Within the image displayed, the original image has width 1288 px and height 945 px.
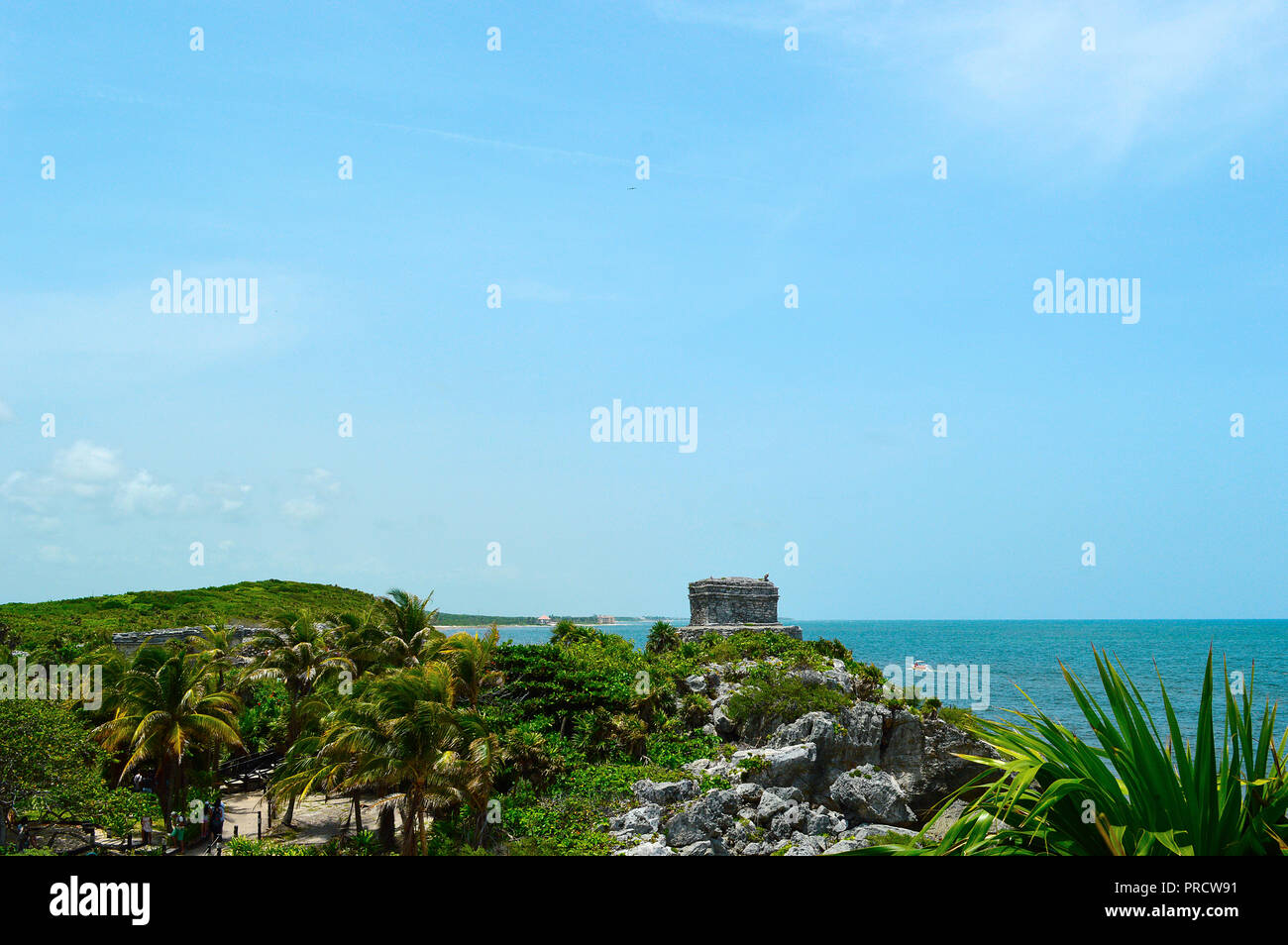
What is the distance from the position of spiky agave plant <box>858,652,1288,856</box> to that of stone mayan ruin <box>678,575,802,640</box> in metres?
56.6

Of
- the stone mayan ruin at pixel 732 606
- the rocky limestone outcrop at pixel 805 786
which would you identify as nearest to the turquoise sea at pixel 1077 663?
the stone mayan ruin at pixel 732 606

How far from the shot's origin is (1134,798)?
17.0 feet

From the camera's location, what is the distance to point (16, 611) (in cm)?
8075

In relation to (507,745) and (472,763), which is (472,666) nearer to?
(507,745)

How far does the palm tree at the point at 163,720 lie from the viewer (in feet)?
95.1

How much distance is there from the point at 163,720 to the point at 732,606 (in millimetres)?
40059

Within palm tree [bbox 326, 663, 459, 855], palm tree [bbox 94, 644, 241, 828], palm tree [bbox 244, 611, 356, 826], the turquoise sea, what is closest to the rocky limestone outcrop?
palm tree [bbox 326, 663, 459, 855]

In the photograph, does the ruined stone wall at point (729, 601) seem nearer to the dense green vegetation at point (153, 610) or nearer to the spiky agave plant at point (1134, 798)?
the dense green vegetation at point (153, 610)

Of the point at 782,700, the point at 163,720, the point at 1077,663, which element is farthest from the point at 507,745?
the point at 1077,663

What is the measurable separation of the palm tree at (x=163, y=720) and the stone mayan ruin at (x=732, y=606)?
36096mm

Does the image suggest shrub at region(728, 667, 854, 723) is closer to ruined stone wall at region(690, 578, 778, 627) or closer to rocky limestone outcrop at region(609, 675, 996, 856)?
rocky limestone outcrop at region(609, 675, 996, 856)

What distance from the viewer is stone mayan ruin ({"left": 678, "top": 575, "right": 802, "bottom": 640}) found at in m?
61.9
